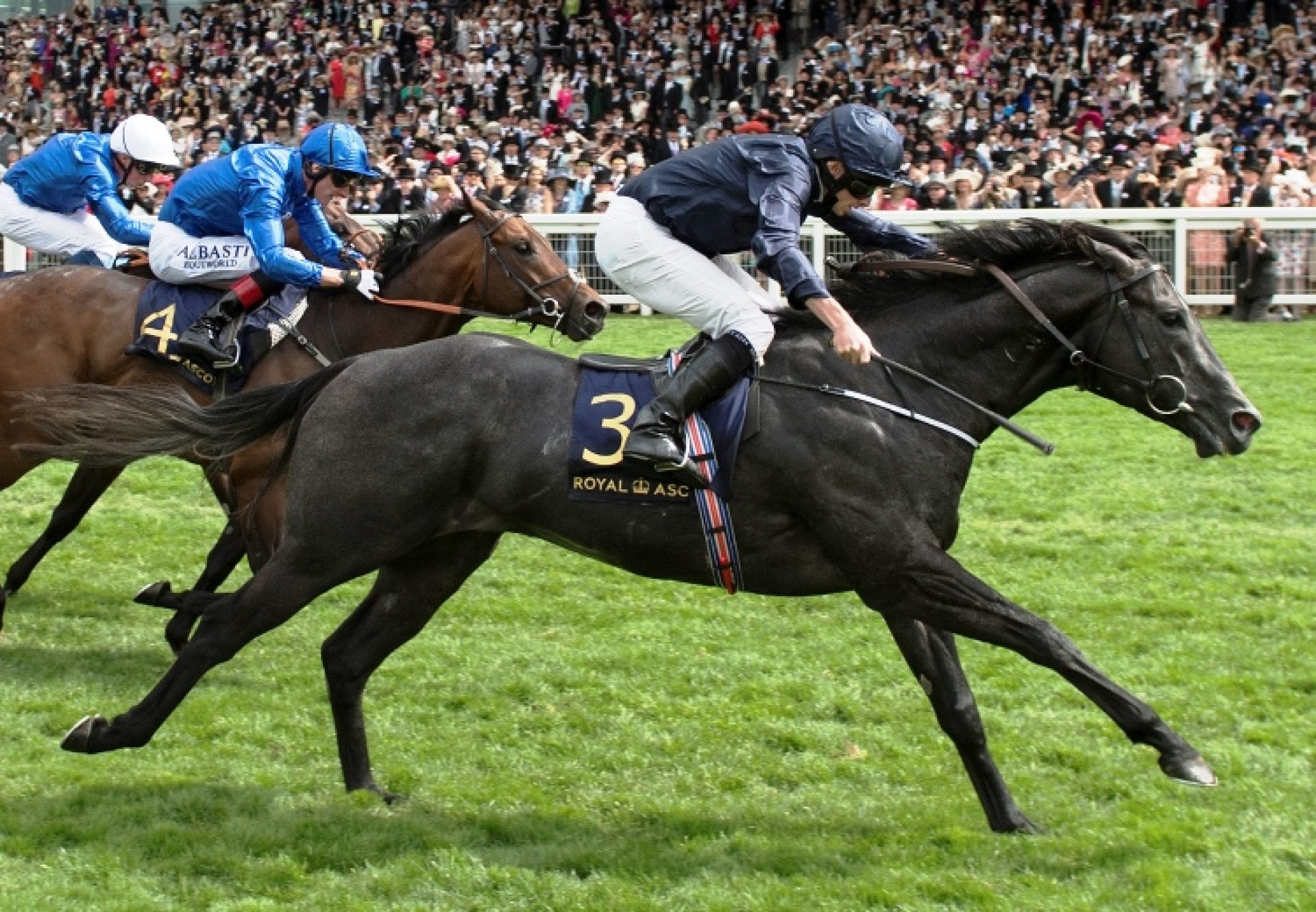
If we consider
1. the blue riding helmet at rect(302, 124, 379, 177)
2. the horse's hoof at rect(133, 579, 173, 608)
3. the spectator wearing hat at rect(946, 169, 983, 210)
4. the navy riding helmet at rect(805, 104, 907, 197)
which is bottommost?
the spectator wearing hat at rect(946, 169, 983, 210)

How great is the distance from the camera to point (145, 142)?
7527 mm

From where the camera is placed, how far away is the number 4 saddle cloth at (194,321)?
6.81 m

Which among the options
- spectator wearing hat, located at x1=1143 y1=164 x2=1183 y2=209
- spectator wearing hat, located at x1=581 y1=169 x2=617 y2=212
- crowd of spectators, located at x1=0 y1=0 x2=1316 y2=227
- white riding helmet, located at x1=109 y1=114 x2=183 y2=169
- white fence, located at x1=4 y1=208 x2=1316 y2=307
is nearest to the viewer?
white riding helmet, located at x1=109 y1=114 x2=183 y2=169

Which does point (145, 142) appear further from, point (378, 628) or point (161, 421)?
point (378, 628)

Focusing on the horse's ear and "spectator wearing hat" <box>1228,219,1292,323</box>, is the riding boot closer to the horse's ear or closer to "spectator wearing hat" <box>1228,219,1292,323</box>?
the horse's ear

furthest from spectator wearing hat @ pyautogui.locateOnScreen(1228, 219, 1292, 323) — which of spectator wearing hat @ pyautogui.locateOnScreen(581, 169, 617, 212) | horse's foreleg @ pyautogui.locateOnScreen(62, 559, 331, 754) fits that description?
horse's foreleg @ pyautogui.locateOnScreen(62, 559, 331, 754)

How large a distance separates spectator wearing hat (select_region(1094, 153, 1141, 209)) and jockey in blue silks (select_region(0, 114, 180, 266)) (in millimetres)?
10644

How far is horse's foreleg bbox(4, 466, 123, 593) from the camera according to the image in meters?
7.39

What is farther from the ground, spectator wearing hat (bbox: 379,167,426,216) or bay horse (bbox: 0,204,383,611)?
bay horse (bbox: 0,204,383,611)

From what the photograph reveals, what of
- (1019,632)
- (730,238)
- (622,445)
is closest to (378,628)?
(622,445)

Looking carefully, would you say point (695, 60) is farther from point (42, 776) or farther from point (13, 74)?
point (42, 776)

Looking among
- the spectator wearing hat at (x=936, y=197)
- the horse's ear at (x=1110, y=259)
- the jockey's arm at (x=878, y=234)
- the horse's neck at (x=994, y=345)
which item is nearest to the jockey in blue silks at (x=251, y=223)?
the jockey's arm at (x=878, y=234)

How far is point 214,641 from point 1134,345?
9.13ft

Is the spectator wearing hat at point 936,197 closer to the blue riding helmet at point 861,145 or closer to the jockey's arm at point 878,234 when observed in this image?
the jockey's arm at point 878,234
